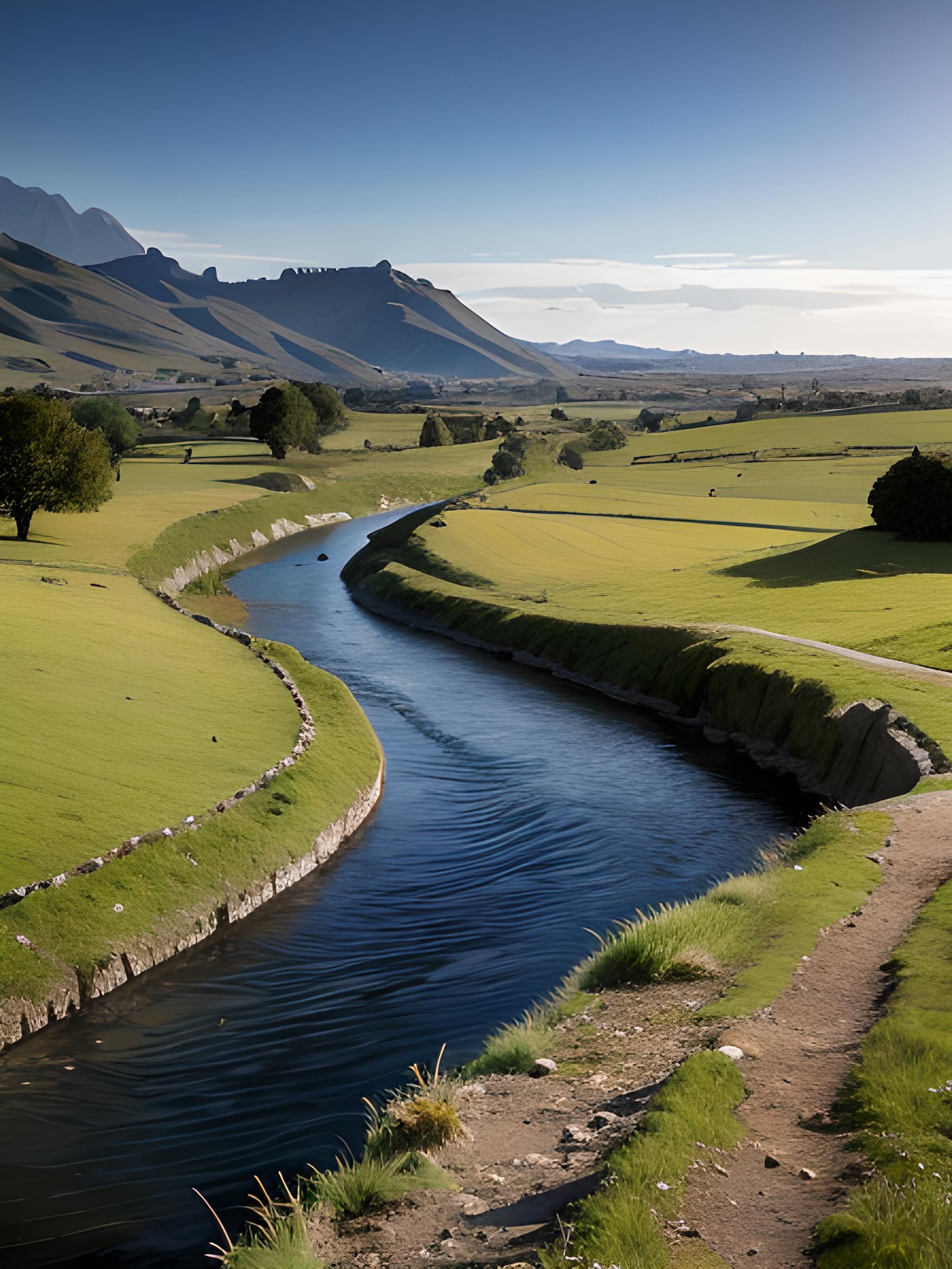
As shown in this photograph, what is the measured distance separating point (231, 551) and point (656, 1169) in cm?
9560

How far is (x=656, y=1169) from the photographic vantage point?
12898 millimetres

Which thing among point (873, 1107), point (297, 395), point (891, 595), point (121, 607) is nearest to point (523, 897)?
point (873, 1107)

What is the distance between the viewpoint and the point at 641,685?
58.8 meters

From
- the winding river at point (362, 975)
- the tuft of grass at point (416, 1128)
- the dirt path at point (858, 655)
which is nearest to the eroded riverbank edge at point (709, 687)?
the winding river at point (362, 975)

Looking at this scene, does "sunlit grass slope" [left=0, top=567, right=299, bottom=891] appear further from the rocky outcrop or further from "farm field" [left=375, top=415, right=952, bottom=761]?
"farm field" [left=375, top=415, right=952, bottom=761]

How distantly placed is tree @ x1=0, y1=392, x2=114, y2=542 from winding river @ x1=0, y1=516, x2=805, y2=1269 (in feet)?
127

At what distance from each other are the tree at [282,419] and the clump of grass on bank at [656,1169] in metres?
152

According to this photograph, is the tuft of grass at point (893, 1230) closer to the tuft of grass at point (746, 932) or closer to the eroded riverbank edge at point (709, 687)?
the tuft of grass at point (746, 932)

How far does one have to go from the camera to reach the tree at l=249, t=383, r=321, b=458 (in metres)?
160

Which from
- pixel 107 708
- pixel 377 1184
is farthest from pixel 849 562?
pixel 377 1184

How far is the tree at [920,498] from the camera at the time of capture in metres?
78.9

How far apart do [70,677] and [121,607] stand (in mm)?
18445

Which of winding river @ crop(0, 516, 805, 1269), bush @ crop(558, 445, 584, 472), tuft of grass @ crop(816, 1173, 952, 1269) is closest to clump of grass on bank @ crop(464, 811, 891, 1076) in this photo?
winding river @ crop(0, 516, 805, 1269)

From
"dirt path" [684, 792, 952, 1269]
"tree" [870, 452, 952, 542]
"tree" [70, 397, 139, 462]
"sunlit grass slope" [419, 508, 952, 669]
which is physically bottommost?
"dirt path" [684, 792, 952, 1269]
